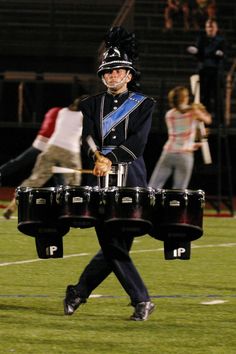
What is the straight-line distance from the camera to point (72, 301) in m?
11.5

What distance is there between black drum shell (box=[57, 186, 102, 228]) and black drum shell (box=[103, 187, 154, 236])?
80mm

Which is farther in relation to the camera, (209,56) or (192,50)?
(209,56)

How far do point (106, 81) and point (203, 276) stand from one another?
4205mm

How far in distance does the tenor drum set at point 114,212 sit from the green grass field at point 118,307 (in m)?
0.58

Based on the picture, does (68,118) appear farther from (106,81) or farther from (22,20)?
(22,20)

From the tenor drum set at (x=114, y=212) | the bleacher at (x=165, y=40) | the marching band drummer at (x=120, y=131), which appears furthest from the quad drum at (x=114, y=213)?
the bleacher at (x=165, y=40)

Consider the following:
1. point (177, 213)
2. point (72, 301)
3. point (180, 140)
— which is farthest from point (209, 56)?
point (177, 213)

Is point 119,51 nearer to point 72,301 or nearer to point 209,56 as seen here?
point 72,301

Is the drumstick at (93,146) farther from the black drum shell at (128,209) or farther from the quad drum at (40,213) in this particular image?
the quad drum at (40,213)

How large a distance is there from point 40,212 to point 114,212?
0.61m

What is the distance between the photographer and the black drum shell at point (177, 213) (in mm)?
10930

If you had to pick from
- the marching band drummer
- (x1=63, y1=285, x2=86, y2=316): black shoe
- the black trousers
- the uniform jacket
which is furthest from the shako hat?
(x1=63, y1=285, x2=86, y2=316): black shoe

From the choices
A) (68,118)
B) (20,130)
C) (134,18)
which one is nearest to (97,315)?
(68,118)

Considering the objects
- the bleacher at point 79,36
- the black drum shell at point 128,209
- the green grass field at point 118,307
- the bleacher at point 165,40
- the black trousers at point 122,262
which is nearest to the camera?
the green grass field at point 118,307
